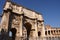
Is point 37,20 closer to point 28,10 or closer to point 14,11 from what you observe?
point 28,10

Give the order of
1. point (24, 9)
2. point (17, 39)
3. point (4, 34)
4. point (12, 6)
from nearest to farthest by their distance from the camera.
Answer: point (4, 34) → point (17, 39) → point (12, 6) → point (24, 9)

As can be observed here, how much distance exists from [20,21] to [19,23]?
37cm

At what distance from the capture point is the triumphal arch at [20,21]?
69.0ft

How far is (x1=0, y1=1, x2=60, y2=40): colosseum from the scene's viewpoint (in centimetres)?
2039

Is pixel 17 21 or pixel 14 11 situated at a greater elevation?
pixel 14 11

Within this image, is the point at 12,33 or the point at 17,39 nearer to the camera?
the point at 17,39

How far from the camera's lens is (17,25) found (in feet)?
73.4

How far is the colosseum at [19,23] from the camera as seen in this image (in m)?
20.4

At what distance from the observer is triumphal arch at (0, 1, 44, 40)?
2102 centimetres

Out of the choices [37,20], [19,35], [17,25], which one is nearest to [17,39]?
[19,35]

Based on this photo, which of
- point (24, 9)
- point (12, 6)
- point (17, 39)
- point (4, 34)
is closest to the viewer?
point (4, 34)

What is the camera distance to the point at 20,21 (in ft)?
74.3

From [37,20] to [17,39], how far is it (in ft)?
20.4

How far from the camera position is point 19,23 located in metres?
22.5
